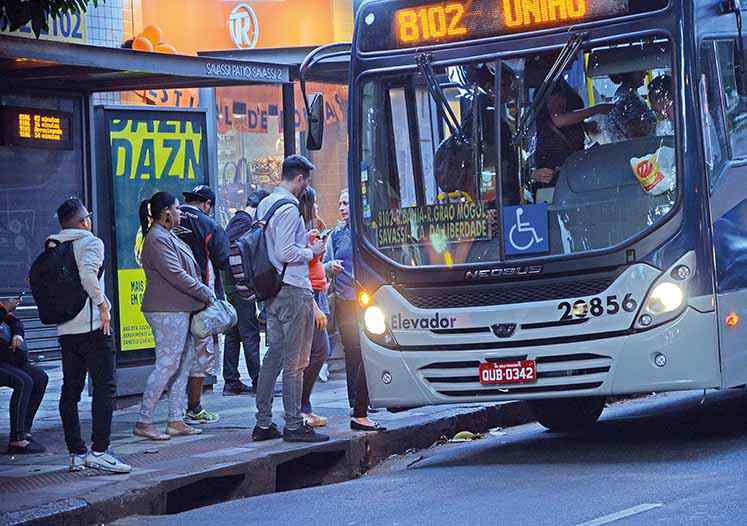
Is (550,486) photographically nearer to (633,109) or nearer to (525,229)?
(525,229)

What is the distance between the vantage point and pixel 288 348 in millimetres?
11531

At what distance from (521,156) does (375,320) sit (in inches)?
62.2

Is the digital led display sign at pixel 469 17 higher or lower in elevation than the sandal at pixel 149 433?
higher

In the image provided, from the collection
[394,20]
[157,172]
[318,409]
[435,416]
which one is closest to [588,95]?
[394,20]

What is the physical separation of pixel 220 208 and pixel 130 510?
10.6 metres

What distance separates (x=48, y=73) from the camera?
528 inches

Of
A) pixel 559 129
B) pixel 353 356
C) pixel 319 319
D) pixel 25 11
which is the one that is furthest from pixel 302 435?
pixel 25 11

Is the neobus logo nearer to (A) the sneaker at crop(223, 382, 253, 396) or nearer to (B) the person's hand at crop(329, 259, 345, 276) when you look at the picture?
(B) the person's hand at crop(329, 259, 345, 276)

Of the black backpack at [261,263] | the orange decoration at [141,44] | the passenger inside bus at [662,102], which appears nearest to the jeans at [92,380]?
the black backpack at [261,263]

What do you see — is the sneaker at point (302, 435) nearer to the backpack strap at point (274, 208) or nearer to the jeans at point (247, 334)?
the backpack strap at point (274, 208)

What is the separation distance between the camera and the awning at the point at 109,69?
11.9m

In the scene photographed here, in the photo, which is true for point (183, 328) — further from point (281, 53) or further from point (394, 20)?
point (281, 53)

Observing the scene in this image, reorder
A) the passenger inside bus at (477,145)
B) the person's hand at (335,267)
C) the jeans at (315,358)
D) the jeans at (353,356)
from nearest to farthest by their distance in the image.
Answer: the passenger inside bus at (477,145) → the jeans at (353,356) → the jeans at (315,358) → the person's hand at (335,267)

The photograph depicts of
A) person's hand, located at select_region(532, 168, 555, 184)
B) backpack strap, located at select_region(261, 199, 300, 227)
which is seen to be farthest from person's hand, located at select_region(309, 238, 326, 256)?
person's hand, located at select_region(532, 168, 555, 184)
